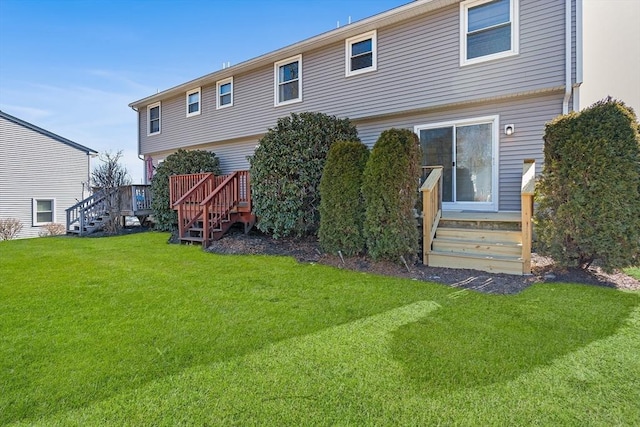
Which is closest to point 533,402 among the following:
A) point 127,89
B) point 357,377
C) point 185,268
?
point 357,377

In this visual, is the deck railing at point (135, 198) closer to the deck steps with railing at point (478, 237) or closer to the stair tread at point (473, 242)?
the deck steps with railing at point (478, 237)

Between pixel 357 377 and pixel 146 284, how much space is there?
379 cm

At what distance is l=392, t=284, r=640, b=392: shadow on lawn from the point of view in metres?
2.56

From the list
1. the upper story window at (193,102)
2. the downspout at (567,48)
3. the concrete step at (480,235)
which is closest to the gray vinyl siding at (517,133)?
the downspout at (567,48)

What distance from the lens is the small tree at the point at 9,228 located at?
581 inches

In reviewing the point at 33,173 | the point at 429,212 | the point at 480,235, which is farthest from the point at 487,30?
the point at 33,173

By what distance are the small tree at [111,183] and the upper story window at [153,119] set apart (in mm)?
3316

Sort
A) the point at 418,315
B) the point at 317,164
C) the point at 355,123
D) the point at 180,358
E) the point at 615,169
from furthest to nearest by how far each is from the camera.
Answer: the point at 355,123 < the point at 317,164 < the point at 615,169 < the point at 418,315 < the point at 180,358

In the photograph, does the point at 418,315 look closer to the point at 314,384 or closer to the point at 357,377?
the point at 357,377

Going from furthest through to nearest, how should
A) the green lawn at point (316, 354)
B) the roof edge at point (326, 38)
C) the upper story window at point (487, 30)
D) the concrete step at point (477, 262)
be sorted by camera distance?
the roof edge at point (326, 38)
the upper story window at point (487, 30)
the concrete step at point (477, 262)
the green lawn at point (316, 354)

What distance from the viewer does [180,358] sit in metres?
2.77

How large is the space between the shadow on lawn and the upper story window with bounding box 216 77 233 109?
35.1 ft

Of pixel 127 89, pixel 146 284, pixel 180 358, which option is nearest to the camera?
pixel 180 358

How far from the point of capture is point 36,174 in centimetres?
1694
